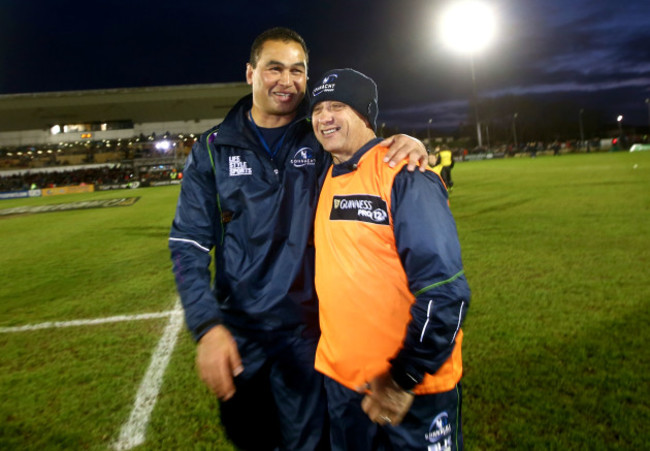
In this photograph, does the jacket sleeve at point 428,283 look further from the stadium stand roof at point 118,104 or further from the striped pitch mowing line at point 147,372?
the stadium stand roof at point 118,104

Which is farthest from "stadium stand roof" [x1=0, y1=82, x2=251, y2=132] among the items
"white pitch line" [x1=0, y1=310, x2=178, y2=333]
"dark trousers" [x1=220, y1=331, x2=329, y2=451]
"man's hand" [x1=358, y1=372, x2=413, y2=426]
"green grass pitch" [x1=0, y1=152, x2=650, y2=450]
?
"man's hand" [x1=358, y1=372, x2=413, y2=426]

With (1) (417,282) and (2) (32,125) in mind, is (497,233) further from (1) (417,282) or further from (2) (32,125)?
(2) (32,125)

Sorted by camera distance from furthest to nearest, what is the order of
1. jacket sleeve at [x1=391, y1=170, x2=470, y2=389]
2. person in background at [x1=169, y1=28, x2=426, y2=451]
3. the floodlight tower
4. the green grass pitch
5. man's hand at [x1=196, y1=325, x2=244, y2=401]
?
the floodlight tower → the green grass pitch → person in background at [x1=169, y1=28, x2=426, y2=451] → man's hand at [x1=196, y1=325, x2=244, y2=401] → jacket sleeve at [x1=391, y1=170, x2=470, y2=389]

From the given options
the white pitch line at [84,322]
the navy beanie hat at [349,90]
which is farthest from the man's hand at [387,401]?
the white pitch line at [84,322]

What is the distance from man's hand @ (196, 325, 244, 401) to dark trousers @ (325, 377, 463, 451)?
466 mm

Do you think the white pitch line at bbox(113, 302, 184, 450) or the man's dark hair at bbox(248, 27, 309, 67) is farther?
the white pitch line at bbox(113, 302, 184, 450)

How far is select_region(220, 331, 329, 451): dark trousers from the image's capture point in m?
2.12


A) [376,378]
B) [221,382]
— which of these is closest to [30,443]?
[221,382]

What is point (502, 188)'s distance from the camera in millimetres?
16578

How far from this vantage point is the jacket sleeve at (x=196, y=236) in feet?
6.15

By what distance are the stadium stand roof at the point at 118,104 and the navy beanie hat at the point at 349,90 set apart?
45.8m

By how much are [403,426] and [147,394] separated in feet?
8.29

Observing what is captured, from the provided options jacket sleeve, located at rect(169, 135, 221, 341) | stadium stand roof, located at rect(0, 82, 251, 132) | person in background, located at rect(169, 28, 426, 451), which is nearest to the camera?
jacket sleeve, located at rect(169, 135, 221, 341)

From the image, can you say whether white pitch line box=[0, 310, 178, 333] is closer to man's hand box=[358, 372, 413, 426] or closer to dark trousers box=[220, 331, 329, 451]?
dark trousers box=[220, 331, 329, 451]
